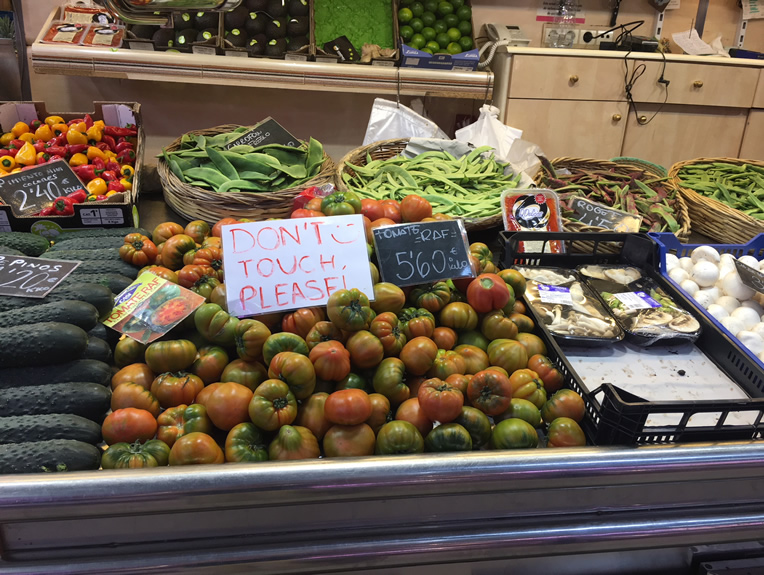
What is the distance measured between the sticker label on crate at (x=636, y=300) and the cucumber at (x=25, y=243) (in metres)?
→ 1.73

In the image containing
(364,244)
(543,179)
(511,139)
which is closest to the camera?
(364,244)

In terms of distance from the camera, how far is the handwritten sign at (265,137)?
2.42 meters

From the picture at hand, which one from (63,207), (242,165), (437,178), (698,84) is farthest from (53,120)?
(698,84)

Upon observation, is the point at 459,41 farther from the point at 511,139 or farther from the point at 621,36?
the point at 511,139

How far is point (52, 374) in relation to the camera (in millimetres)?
1157

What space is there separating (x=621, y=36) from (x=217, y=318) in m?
4.45

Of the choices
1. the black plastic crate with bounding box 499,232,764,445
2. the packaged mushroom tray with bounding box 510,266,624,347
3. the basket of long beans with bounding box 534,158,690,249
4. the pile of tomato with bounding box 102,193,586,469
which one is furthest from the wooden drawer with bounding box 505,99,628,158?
the pile of tomato with bounding box 102,193,586,469

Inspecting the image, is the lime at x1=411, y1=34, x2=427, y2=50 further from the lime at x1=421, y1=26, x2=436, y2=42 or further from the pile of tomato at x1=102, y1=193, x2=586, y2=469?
the pile of tomato at x1=102, y1=193, x2=586, y2=469

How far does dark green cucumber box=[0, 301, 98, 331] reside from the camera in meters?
1.20

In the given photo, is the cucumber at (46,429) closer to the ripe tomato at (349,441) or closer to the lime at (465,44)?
the ripe tomato at (349,441)

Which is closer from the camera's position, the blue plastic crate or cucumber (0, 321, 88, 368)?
cucumber (0, 321, 88, 368)

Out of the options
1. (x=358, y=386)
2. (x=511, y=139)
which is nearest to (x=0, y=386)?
(x=358, y=386)

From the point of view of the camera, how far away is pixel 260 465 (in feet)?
2.97

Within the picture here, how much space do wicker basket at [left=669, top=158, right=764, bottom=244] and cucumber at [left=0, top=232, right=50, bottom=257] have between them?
250 centimetres
